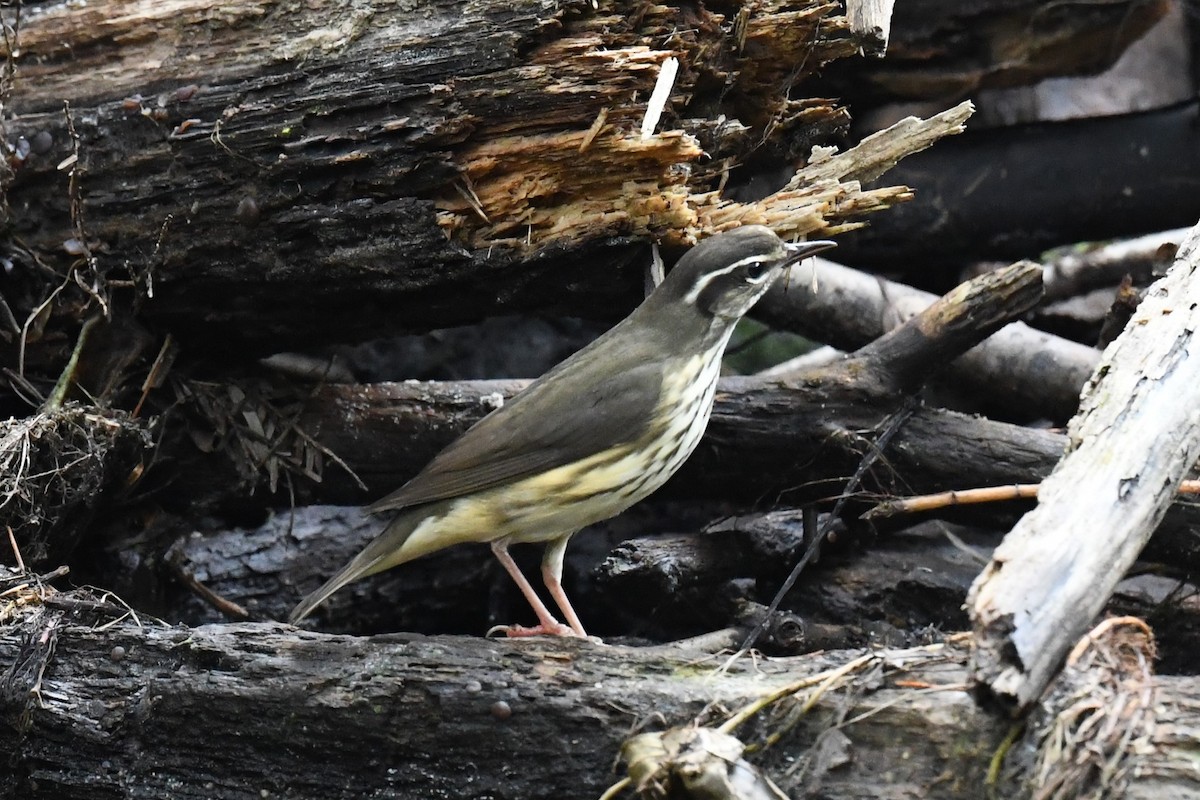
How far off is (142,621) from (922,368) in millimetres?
2759

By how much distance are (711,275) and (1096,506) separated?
5.45ft

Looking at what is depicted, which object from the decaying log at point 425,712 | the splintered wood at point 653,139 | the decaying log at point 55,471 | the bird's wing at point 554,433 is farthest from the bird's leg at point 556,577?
the decaying log at point 55,471

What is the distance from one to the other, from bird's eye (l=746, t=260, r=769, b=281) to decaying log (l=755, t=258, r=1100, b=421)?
4.53ft

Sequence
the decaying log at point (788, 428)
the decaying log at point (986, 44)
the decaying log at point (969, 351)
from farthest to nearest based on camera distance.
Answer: the decaying log at point (986, 44), the decaying log at point (969, 351), the decaying log at point (788, 428)

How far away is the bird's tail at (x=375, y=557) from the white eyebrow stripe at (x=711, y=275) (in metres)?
1.11

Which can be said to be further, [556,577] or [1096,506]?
[556,577]

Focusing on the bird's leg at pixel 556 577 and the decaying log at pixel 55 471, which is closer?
the decaying log at pixel 55 471

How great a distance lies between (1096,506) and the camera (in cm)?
249

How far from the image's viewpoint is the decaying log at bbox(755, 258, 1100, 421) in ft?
17.7

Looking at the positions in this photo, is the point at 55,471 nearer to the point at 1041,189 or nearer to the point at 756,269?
the point at 756,269

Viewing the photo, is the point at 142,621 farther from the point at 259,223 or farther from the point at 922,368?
the point at 922,368

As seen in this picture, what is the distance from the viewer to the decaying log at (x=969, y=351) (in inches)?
212

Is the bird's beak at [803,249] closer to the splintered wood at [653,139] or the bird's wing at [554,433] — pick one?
the splintered wood at [653,139]

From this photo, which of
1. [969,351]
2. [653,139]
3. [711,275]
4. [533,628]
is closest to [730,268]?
[711,275]
